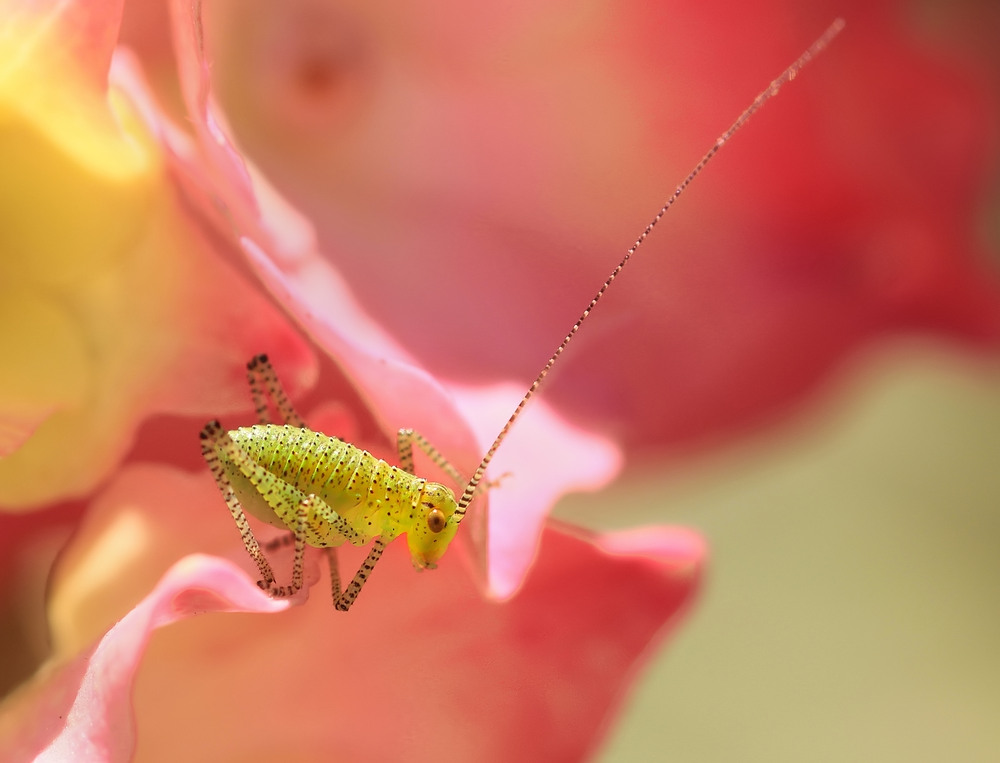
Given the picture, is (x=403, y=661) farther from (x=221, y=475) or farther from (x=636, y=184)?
(x=636, y=184)

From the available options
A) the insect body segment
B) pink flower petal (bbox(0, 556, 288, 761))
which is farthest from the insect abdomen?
pink flower petal (bbox(0, 556, 288, 761))

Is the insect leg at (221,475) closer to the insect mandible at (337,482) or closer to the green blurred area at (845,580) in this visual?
the insect mandible at (337,482)

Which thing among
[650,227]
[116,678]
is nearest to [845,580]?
[650,227]

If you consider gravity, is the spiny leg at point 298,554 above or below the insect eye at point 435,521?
below

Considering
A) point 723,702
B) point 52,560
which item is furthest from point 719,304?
point 52,560

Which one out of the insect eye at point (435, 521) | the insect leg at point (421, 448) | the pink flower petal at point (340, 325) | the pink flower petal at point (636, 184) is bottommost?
the insect eye at point (435, 521)

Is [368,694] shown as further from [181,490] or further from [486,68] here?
[486,68]

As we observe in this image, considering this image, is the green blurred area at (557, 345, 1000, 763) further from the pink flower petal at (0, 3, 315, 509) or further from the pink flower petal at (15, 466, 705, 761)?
the pink flower petal at (0, 3, 315, 509)

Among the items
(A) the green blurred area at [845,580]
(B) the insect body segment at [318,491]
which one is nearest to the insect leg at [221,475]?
(B) the insect body segment at [318,491]
